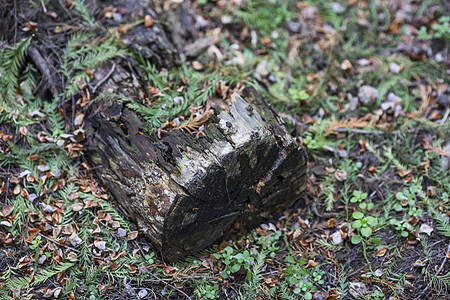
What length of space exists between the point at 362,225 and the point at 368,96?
1.68 metres

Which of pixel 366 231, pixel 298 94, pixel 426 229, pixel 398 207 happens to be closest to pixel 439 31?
pixel 298 94

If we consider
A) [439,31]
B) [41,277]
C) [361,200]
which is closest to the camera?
[41,277]

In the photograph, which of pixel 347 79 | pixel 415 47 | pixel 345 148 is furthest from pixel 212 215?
pixel 415 47

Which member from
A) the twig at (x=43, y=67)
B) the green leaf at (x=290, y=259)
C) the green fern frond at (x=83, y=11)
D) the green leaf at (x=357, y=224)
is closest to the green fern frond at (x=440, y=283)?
the green leaf at (x=357, y=224)

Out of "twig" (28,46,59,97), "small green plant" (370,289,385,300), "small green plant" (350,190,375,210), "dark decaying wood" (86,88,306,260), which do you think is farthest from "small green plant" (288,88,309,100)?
"twig" (28,46,59,97)

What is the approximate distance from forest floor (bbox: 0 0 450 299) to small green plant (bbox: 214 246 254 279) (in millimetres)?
20

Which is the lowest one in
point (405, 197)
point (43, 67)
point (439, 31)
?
point (405, 197)

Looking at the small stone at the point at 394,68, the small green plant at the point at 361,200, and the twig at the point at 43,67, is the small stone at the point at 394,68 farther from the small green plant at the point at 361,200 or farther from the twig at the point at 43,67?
the twig at the point at 43,67

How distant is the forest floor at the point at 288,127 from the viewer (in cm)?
326

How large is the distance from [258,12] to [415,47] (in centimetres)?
215

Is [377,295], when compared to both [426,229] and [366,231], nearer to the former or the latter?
[366,231]

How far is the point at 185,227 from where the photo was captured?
317 cm

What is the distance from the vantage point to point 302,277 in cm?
331

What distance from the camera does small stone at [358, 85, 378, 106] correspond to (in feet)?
14.5
